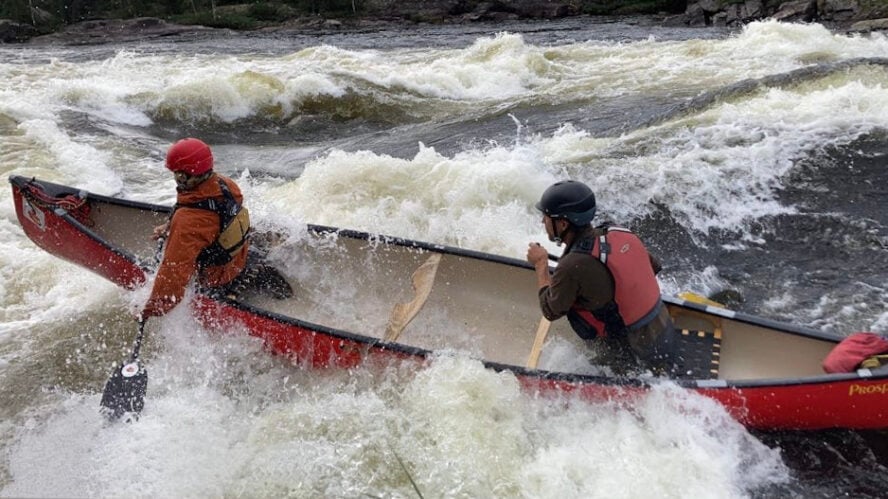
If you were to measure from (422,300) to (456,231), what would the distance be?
258 cm

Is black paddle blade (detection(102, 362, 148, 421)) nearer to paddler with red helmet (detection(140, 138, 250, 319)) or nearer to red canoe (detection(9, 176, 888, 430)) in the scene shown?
paddler with red helmet (detection(140, 138, 250, 319))

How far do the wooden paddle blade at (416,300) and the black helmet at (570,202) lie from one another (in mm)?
1851

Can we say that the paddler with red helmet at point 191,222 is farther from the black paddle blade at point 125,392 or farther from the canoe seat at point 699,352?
the canoe seat at point 699,352

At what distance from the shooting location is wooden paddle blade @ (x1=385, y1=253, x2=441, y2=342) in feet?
19.2

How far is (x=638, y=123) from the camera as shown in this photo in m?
11.7

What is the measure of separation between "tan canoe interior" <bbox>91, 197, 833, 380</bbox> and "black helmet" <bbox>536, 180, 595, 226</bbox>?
1.44 metres

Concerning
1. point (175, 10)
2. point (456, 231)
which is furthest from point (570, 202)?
point (175, 10)

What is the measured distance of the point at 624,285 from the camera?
4.57 metres

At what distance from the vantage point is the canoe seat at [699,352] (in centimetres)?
507

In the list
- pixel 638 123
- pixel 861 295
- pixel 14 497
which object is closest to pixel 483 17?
pixel 638 123

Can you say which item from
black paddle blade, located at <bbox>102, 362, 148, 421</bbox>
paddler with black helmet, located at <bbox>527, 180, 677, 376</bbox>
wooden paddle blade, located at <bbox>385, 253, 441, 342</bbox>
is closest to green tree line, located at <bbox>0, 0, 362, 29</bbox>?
wooden paddle blade, located at <bbox>385, 253, 441, 342</bbox>

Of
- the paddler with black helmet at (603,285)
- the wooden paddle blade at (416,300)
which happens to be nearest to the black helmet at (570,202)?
the paddler with black helmet at (603,285)

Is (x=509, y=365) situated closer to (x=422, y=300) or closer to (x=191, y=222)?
(x=422, y=300)

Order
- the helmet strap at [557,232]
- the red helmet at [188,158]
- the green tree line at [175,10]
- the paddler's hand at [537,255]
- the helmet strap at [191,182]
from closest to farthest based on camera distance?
the helmet strap at [557,232], the paddler's hand at [537,255], the red helmet at [188,158], the helmet strap at [191,182], the green tree line at [175,10]
